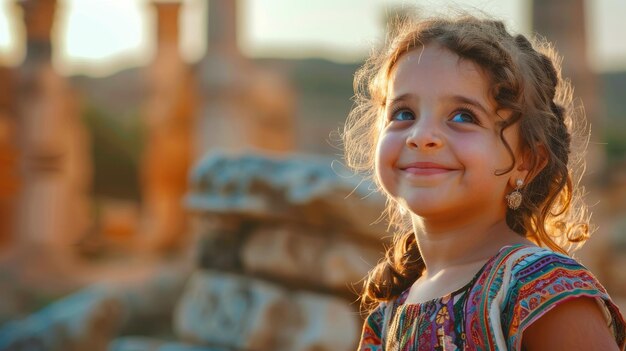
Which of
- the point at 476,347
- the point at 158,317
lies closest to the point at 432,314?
the point at 476,347

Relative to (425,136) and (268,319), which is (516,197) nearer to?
(425,136)

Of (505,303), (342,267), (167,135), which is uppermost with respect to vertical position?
(505,303)

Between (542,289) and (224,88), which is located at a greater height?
→ (224,88)

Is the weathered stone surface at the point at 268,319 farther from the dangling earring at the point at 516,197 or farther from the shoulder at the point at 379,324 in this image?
the dangling earring at the point at 516,197

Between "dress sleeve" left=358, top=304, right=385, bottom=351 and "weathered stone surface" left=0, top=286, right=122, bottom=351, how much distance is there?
5.04 m

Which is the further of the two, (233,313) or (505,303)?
(233,313)

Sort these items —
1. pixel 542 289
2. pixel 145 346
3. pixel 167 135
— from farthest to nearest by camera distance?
pixel 167 135 < pixel 145 346 < pixel 542 289

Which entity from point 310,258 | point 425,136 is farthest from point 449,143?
point 310,258

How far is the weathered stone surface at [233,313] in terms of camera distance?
4.42 m

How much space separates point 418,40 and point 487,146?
24 cm

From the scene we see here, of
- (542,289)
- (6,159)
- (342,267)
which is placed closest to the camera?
(542,289)

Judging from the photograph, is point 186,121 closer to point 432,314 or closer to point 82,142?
point 82,142

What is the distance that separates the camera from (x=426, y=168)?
67.2 inches

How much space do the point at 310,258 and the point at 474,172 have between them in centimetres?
284
